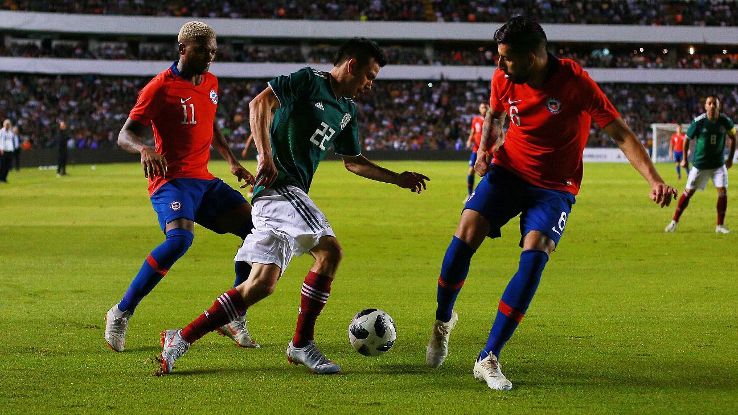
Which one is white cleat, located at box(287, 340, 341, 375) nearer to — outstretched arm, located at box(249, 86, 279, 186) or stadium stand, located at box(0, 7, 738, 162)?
outstretched arm, located at box(249, 86, 279, 186)

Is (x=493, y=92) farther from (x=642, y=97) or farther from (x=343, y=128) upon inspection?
(x=642, y=97)

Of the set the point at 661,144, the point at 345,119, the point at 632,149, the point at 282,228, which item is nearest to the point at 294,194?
the point at 282,228

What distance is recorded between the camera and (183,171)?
836 centimetres

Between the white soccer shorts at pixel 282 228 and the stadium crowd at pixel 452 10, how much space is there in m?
69.9

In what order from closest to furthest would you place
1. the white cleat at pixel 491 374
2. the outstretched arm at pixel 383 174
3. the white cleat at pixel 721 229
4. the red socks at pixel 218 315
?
the white cleat at pixel 491 374
the red socks at pixel 218 315
the outstretched arm at pixel 383 174
the white cleat at pixel 721 229

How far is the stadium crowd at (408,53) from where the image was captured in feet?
245

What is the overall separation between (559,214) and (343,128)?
1598 mm

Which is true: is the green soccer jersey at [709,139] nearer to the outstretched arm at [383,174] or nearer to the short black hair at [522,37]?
the outstretched arm at [383,174]

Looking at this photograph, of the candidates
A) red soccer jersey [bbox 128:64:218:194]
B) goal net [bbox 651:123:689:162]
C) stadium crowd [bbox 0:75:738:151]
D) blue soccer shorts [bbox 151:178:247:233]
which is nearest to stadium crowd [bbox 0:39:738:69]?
stadium crowd [bbox 0:75:738:151]

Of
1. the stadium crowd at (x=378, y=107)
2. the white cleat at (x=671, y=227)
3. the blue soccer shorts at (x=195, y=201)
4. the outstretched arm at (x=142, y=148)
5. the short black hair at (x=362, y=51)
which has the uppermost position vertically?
the short black hair at (x=362, y=51)

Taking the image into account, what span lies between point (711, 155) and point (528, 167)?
492 inches

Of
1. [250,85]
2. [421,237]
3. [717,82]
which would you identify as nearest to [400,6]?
[250,85]

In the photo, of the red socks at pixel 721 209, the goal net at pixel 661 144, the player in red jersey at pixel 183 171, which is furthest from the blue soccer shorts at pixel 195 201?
the goal net at pixel 661 144

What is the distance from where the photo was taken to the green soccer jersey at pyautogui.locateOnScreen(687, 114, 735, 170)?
1861 cm
